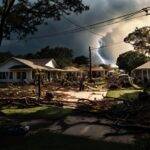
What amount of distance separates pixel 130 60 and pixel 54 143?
10463 centimetres

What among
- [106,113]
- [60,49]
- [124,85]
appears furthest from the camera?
[60,49]

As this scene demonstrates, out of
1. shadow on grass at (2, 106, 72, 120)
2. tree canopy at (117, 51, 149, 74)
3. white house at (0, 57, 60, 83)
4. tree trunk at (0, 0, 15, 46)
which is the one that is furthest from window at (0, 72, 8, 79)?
shadow on grass at (2, 106, 72, 120)

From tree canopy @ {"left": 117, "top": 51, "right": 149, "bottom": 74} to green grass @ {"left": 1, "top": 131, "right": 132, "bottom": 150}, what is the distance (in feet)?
286

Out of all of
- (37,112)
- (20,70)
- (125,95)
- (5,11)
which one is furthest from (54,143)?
(20,70)

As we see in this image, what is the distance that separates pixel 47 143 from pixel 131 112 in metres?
6.98

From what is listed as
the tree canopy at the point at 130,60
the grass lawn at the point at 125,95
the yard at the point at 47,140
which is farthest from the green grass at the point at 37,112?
the tree canopy at the point at 130,60

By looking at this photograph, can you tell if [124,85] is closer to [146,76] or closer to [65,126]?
[146,76]

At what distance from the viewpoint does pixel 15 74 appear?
243ft

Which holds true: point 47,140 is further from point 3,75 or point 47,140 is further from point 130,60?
point 130,60

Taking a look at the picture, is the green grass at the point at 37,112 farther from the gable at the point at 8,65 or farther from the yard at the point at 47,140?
the gable at the point at 8,65

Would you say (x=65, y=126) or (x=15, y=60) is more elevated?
(x=15, y=60)

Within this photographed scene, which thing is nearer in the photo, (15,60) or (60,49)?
(15,60)

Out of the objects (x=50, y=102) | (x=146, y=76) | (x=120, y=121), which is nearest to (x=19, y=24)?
(x=50, y=102)

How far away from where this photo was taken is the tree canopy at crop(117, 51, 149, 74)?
107 metres
